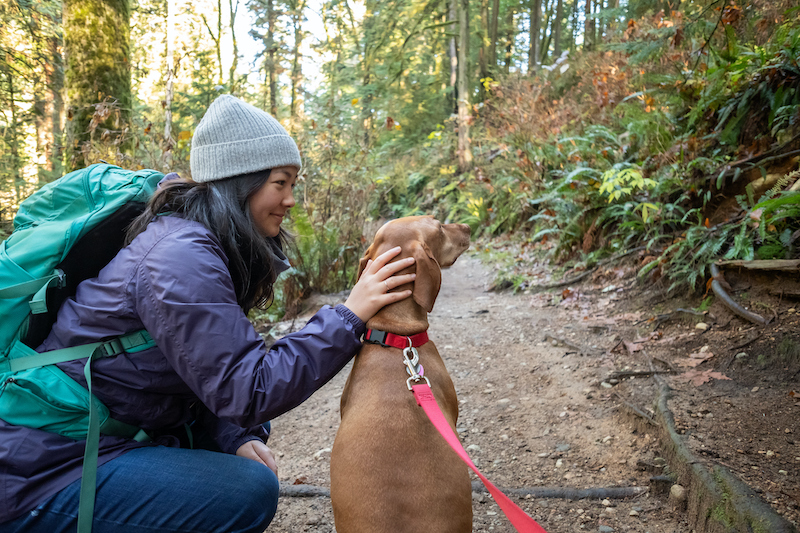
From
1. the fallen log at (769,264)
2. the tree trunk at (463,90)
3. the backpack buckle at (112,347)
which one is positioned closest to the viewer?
the backpack buckle at (112,347)

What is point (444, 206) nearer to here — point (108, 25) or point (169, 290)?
point (108, 25)

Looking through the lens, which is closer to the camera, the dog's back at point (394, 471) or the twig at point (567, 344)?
the dog's back at point (394, 471)

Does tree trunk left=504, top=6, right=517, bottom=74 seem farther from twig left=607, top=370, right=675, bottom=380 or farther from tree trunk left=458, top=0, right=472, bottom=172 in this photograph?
twig left=607, top=370, right=675, bottom=380

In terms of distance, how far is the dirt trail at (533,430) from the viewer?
288cm

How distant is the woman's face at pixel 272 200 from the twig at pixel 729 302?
3566mm

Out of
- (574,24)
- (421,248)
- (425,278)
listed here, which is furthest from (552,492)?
(574,24)

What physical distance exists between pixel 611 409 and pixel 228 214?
3.07m

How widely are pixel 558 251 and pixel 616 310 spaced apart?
2518 millimetres

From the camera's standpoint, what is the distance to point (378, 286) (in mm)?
2260

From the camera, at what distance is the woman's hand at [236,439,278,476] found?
2492mm

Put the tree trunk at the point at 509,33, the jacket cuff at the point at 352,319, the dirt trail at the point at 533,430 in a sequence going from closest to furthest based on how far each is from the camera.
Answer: the jacket cuff at the point at 352,319 < the dirt trail at the point at 533,430 < the tree trunk at the point at 509,33

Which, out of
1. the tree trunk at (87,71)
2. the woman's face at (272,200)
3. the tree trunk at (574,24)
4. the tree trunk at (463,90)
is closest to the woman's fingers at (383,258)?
the woman's face at (272,200)

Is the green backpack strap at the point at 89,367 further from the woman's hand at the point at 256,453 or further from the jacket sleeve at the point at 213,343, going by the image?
the woman's hand at the point at 256,453

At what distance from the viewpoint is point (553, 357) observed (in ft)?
16.4
